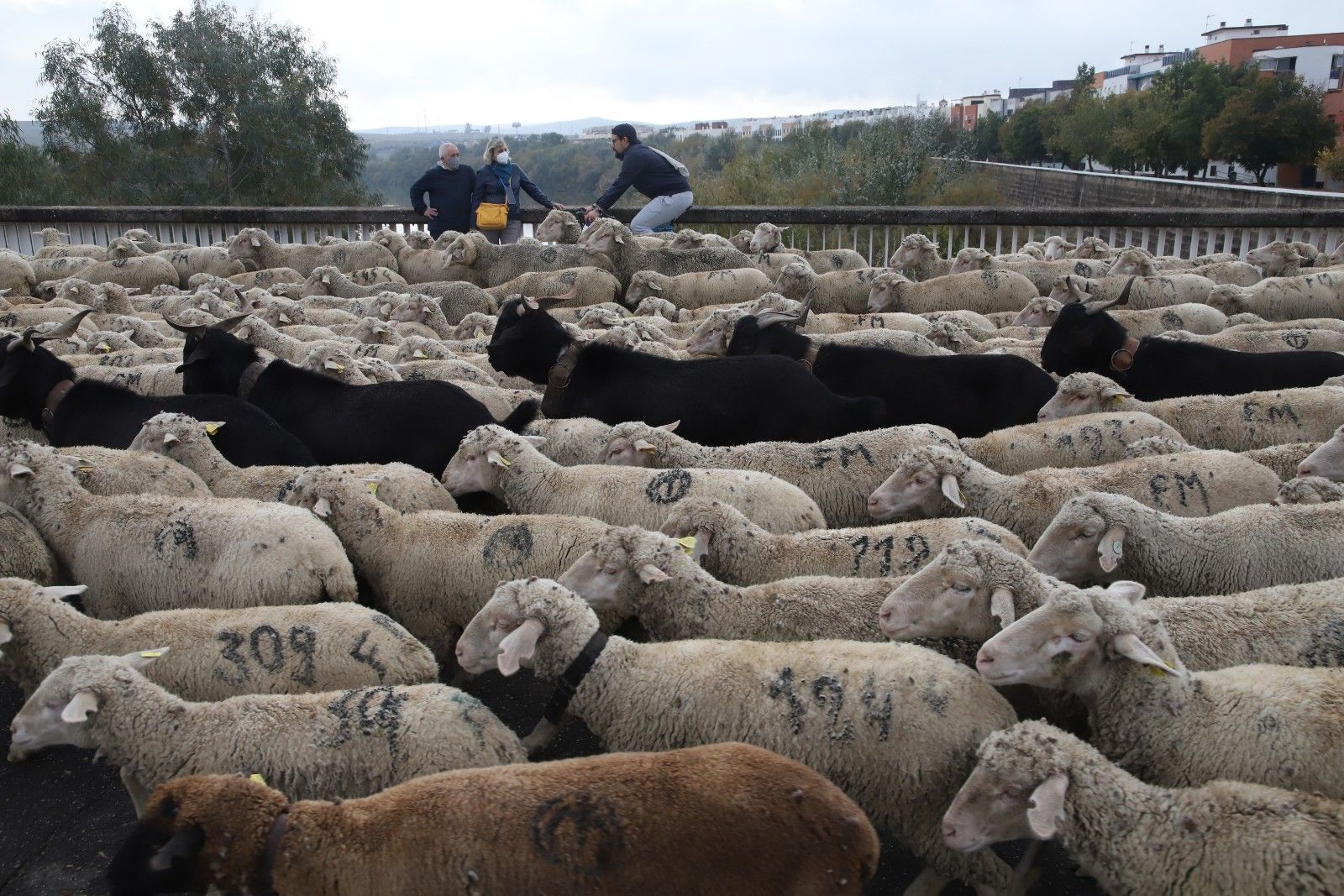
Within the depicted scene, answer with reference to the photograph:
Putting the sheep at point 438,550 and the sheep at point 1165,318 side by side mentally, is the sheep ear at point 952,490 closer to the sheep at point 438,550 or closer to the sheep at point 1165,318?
the sheep at point 438,550

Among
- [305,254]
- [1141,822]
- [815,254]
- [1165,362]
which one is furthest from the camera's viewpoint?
[305,254]

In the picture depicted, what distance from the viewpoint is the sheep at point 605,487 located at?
483 centimetres

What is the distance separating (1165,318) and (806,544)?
5.68 m

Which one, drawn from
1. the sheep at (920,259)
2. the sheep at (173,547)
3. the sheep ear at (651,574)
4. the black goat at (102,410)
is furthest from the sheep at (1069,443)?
the sheep at (920,259)

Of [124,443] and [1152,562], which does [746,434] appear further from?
[124,443]

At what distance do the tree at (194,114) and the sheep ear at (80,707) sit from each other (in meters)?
35.6

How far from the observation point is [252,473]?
523 centimetres

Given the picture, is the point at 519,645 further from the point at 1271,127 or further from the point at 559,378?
the point at 1271,127

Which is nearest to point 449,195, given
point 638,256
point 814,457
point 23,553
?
point 638,256

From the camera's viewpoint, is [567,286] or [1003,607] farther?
[567,286]

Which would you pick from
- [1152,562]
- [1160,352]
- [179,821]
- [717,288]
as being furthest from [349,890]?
[717,288]

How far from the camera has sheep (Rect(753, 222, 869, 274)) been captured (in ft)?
38.7

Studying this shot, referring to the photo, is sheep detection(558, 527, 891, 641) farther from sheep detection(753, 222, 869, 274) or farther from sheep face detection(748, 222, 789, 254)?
sheep face detection(748, 222, 789, 254)

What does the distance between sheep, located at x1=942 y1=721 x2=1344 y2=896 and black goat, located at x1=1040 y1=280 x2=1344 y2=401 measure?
432 centimetres
